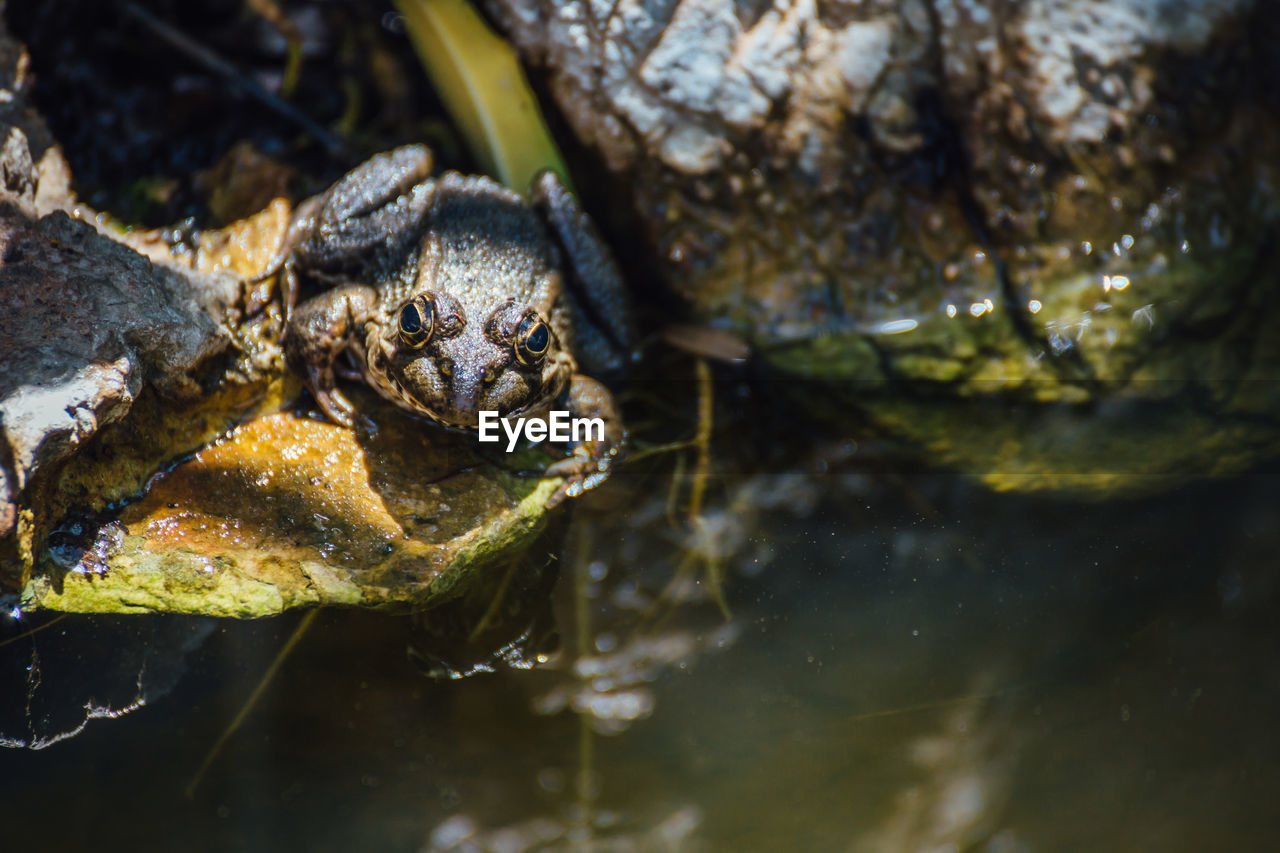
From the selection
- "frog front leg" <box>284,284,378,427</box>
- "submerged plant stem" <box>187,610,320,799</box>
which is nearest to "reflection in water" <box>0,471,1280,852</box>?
"submerged plant stem" <box>187,610,320,799</box>

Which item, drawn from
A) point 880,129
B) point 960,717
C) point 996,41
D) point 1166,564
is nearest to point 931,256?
point 880,129

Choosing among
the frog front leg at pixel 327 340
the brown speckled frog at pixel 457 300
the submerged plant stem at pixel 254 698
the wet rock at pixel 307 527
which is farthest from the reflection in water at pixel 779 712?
the frog front leg at pixel 327 340

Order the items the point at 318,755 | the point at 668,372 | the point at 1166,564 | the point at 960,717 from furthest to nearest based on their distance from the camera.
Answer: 1. the point at 668,372
2. the point at 1166,564
3. the point at 960,717
4. the point at 318,755

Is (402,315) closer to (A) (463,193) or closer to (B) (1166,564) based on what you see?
(A) (463,193)

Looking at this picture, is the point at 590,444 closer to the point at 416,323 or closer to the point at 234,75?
the point at 416,323

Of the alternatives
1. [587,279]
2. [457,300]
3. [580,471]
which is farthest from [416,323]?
[587,279]

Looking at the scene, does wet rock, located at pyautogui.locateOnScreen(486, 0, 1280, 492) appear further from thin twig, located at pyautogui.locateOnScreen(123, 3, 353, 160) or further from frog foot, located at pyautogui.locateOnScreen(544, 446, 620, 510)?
thin twig, located at pyautogui.locateOnScreen(123, 3, 353, 160)
